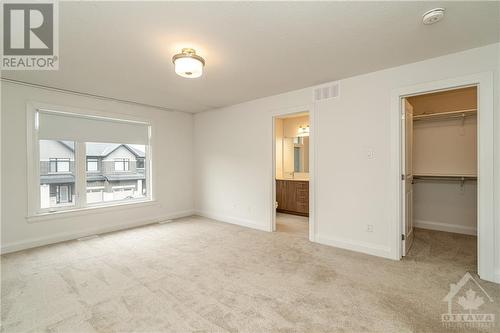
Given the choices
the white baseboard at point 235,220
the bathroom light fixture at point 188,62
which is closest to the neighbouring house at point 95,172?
the white baseboard at point 235,220

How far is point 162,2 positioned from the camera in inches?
73.1

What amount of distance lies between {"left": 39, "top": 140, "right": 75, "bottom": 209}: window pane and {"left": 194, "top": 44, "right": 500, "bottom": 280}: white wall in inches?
121

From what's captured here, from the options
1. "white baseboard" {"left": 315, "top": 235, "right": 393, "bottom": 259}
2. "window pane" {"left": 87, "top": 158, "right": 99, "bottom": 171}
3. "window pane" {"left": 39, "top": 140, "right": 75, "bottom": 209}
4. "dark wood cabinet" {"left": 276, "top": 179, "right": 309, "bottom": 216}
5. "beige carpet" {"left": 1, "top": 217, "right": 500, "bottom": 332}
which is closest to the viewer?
"beige carpet" {"left": 1, "top": 217, "right": 500, "bottom": 332}

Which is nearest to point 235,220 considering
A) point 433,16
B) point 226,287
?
point 226,287

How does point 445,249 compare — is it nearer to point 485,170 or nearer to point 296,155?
point 485,170

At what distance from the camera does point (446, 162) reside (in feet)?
14.6

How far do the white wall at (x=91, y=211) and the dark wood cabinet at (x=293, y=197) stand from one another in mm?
2335

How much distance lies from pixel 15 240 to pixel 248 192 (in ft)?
12.6

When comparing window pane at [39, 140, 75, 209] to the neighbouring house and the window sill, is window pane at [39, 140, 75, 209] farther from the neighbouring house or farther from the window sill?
the window sill

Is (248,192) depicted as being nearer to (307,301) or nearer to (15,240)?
(307,301)

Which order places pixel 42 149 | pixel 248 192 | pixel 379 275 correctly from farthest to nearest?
pixel 248 192 → pixel 42 149 → pixel 379 275

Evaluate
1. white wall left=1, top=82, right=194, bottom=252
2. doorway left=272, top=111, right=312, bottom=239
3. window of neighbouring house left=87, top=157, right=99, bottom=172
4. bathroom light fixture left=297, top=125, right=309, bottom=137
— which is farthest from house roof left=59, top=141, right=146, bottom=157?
bathroom light fixture left=297, top=125, right=309, bottom=137

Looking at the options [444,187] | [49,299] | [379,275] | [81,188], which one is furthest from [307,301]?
[81,188]

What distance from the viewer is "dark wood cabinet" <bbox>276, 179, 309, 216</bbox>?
5660mm
